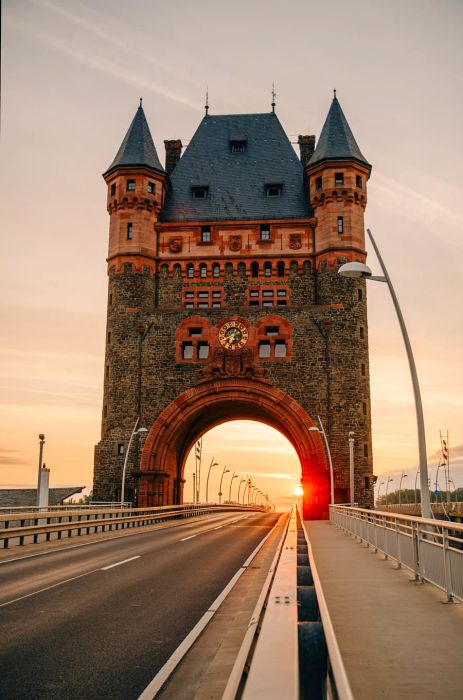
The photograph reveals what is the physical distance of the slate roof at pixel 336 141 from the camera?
47750 mm

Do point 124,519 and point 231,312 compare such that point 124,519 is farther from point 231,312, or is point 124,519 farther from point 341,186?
point 341,186

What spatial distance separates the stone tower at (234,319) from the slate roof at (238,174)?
240mm

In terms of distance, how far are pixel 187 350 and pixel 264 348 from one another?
208 inches

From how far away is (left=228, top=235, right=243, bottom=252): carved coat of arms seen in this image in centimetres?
4881

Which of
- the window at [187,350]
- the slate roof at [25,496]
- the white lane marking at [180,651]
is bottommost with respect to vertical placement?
the white lane marking at [180,651]

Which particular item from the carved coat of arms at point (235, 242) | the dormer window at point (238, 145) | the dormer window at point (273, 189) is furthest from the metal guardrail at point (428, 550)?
the dormer window at point (238, 145)

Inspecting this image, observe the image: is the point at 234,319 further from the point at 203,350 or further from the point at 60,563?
the point at 60,563

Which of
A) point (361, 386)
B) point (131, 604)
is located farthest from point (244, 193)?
point (131, 604)

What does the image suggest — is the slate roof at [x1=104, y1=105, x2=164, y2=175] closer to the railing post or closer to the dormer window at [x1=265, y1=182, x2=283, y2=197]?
the dormer window at [x1=265, y1=182, x2=283, y2=197]

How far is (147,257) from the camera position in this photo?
48000 millimetres

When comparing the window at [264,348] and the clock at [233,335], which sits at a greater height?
the clock at [233,335]

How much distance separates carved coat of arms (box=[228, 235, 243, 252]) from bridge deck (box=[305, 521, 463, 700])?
37.1 m

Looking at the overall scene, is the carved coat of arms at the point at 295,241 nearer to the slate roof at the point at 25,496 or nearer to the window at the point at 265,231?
the window at the point at 265,231

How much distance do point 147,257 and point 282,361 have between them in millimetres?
11879
